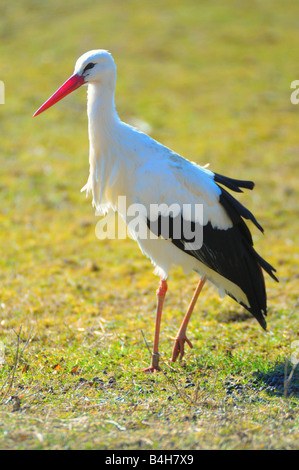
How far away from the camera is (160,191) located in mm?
4688

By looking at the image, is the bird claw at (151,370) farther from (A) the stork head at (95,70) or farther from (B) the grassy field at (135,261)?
(A) the stork head at (95,70)

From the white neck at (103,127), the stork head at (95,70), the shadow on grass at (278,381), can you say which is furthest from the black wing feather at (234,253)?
the stork head at (95,70)

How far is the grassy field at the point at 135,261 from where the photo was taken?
3840 mm

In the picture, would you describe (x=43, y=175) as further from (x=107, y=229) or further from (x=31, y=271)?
(x=31, y=271)

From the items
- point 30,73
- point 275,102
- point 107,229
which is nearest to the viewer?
point 107,229

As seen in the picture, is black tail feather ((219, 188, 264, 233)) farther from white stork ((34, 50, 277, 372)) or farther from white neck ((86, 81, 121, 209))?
white neck ((86, 81, 121, 209))

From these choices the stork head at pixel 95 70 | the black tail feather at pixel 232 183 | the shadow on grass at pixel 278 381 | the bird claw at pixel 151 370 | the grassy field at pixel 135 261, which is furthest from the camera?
the black tail feather at pixel 232 183

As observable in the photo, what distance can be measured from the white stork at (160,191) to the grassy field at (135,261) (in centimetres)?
52

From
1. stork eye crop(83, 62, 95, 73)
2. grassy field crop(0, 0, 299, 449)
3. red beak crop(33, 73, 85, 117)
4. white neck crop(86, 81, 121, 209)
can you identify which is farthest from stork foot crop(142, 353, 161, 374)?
stork eye crop(83, 62, 95, 73)

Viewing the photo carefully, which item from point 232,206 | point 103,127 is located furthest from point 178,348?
point 103,127

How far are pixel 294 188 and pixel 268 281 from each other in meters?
3.21

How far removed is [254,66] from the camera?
53.5 ft
